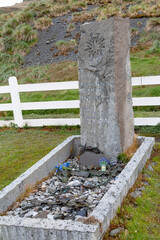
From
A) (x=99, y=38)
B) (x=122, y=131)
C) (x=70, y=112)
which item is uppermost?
(x=99, y=38)

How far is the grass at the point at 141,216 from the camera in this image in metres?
2.80

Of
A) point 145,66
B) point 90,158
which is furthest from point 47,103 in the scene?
point 145,66

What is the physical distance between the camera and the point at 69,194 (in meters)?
3.77

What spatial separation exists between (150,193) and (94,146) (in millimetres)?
1427

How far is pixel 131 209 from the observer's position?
321 centimetres

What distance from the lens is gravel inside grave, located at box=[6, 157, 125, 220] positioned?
329cm

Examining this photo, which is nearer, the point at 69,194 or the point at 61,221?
the point at 61,221

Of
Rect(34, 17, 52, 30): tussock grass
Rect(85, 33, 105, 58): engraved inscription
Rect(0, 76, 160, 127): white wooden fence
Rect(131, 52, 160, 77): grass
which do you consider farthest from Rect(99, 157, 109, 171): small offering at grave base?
Rect(34, 17, 52, 30): tussock grass

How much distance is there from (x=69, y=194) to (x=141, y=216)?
A: 1058 mm

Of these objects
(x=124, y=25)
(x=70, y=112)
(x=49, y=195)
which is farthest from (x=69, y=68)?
(x=49, y=195)

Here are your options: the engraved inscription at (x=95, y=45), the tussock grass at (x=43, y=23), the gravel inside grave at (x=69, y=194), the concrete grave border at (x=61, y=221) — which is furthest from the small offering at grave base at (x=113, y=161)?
the tussock grass at (x=43, y=23)

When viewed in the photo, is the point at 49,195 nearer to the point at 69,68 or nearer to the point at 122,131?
the point at 122,131

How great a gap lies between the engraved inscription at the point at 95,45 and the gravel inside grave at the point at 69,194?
5.88ft

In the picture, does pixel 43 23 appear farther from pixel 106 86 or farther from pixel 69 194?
pixel 69 194
